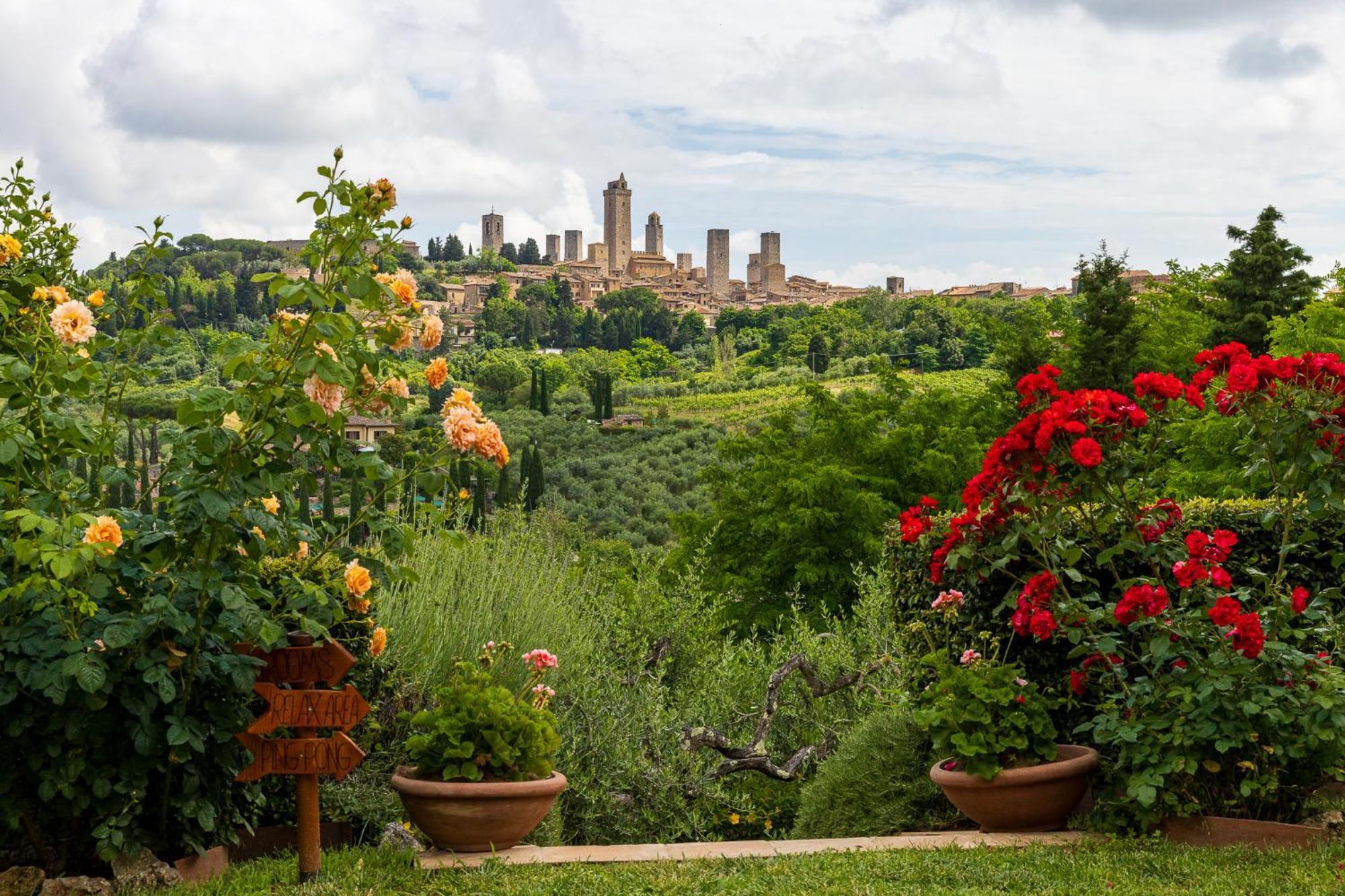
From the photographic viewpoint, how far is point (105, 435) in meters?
3.66

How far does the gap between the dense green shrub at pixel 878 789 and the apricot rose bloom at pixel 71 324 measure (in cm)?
327

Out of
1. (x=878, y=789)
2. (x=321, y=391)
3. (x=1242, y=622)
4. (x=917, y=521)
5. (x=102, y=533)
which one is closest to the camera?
(x=102, y=533)

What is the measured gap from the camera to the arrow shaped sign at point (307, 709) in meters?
3.35

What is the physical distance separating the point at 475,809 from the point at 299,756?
625 mm

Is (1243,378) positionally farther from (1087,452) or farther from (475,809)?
(475,809)

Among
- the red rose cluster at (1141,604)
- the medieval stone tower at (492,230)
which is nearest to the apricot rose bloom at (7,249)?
the red rose cluster at (1141,604)

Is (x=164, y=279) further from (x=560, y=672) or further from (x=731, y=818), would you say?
(x=731, y=818)

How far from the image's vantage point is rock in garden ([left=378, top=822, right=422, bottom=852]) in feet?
12.4

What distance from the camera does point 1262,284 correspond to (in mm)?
24250

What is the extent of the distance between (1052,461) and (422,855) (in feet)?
8.07

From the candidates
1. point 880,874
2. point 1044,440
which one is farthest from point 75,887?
point 1044,440

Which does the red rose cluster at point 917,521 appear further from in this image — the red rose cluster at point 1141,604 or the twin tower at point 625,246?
the twin tower at point 625,246

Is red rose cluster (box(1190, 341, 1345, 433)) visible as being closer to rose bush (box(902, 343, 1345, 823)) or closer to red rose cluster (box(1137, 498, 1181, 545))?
rose bush (box(902, 343, 1345, 823))

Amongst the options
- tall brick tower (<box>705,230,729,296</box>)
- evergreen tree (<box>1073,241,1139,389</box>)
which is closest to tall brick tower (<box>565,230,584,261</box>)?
tall brick tower (<box>705,230,729,296</box>)
